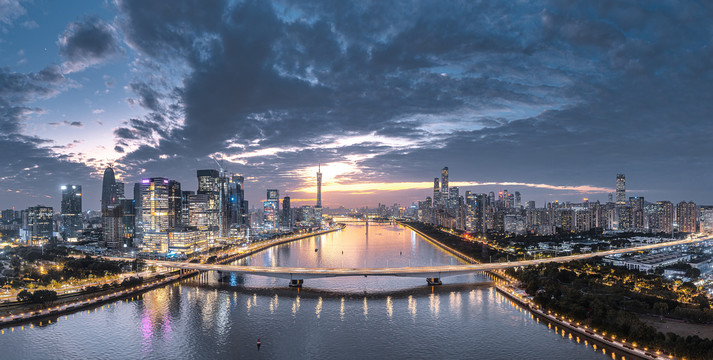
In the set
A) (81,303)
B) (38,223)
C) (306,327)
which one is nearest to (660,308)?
(306,327)

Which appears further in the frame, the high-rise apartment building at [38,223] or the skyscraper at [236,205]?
the skyscraper at [236,205]

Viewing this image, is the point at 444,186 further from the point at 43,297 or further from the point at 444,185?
the point at 43,297

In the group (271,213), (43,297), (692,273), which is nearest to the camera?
(43,297)

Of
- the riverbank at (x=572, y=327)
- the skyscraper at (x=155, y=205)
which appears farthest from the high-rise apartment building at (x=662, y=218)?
the skyscraper at (x=155, y=205)

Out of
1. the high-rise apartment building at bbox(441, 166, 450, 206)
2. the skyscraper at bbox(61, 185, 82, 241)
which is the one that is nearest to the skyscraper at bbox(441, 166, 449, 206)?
the high-rise apartment building at bbox(441, 166, 450, 206)

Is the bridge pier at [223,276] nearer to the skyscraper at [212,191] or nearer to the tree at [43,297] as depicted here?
the tree at [43,297]

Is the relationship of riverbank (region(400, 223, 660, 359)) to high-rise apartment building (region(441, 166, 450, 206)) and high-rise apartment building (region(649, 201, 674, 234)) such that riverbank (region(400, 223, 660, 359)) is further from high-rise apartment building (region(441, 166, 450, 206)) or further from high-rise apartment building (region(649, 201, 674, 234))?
high-rise apartment building (region(441, 166, 450, 206))
